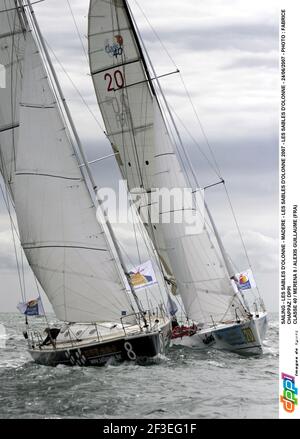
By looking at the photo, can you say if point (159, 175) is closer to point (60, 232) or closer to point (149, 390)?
point (60, 232)

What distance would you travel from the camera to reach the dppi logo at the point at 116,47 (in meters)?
38.0

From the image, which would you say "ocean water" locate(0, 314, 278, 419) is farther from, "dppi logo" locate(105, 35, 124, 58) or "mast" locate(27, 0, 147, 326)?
"dppi logo" locate(105, 35, 124, 58)

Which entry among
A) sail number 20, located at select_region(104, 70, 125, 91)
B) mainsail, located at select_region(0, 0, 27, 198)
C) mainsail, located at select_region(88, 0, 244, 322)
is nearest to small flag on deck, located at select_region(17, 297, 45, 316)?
mainsail, located at select_region(0, 0, 27, 198)

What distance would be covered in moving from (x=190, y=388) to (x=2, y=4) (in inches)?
662

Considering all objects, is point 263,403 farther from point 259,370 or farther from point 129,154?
point 129,154

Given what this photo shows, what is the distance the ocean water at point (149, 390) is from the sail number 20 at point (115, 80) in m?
13.2

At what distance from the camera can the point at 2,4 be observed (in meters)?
32.3

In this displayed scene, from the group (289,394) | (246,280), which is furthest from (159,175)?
(289,394)

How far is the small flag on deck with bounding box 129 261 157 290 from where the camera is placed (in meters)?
32.2

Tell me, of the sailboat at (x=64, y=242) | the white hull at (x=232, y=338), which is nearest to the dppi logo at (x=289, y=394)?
the sailboat at (x=64, y=242)

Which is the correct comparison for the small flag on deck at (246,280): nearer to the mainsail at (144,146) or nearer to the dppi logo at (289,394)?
the mainsail at (144,146)

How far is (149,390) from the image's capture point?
943 inches

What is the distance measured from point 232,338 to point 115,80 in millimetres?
13291
